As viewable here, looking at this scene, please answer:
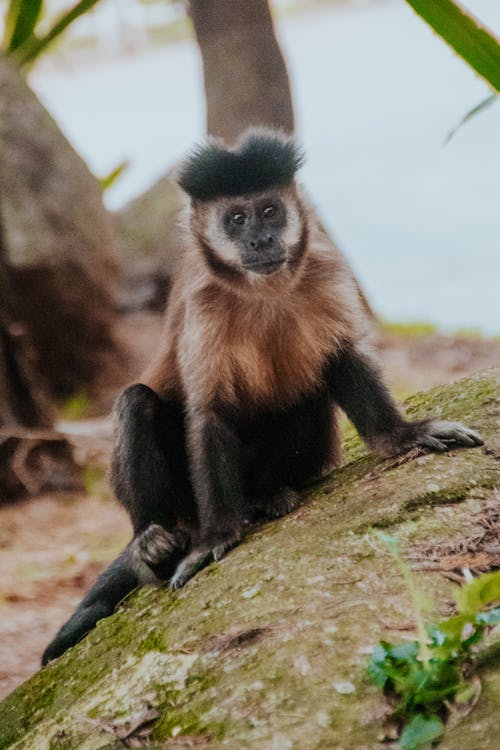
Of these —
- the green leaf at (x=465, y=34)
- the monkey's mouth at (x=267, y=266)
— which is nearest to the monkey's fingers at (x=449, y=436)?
the monkey's mouth at (x=267, y=266)

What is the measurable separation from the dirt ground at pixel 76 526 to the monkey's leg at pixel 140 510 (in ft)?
2.14

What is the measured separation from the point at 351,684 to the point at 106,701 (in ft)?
2.34

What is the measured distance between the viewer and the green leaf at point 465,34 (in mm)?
2682

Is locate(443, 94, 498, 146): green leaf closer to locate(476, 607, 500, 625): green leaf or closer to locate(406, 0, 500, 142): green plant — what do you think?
locate(406, 0, 500, 142): green plant

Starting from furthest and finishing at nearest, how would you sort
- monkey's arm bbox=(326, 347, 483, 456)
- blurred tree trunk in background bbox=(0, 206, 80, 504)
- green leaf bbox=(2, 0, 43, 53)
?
green leaf bbox=(2, 0, 43, 53) → blurred tree trunk in background bbox=(0, 206, 80, 504) → monkey's arm bbox=(326, 347, 483, 456)

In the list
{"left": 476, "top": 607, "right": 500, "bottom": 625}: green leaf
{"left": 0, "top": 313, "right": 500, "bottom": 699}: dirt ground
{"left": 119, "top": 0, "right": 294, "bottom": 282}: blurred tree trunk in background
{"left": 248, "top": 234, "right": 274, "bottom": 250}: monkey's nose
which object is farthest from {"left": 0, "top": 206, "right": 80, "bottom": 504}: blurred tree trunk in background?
{"left": 476, "top": 607, "right": 500, "bottom": 625}: green leaf

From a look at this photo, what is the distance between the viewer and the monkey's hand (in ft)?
10.7

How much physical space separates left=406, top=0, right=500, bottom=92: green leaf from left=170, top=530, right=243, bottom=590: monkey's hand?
162cm

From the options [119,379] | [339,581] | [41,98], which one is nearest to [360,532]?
[339,581]

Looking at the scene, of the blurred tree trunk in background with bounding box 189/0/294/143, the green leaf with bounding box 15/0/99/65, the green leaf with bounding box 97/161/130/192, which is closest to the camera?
the blurred tree trunk in background with bounding box 189/0/294/143

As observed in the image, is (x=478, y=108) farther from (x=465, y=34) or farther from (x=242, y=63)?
(x=242, y=63)

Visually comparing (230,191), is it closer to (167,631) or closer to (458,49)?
(458,49)

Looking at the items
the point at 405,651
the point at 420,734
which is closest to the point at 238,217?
the point at 405,651

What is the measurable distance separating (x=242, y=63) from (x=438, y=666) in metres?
3.54
